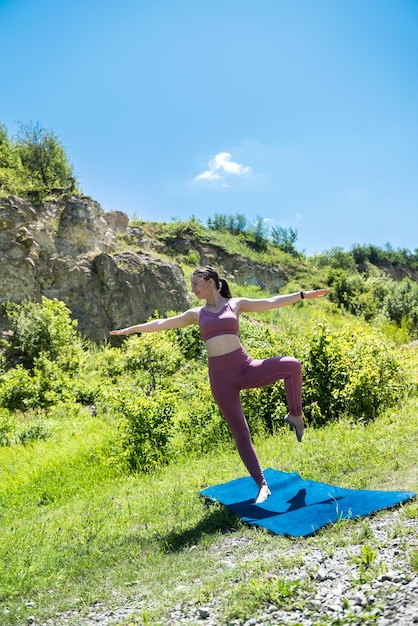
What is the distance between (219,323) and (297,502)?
5.94 feet

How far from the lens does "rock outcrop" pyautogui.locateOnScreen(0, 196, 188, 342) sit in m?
17.3

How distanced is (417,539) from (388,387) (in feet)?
18.4

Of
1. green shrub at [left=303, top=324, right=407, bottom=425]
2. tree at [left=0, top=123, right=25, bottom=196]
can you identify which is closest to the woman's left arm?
green shrub at [left=303, top=324, right=407, bottom=425]

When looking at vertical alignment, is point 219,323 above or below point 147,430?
above

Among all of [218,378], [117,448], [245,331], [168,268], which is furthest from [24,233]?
[218,378]

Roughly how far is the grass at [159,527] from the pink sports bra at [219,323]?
1.74 meters

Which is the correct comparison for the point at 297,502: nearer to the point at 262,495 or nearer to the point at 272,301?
the point at 262,495

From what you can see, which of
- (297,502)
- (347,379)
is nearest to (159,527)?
(297,502)

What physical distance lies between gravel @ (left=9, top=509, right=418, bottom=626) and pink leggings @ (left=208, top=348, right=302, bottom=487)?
1.20m

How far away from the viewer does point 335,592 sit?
279 cm

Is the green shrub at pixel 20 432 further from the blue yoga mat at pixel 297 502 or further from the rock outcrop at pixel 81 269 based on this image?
the rock outcrop at pixel 81 269

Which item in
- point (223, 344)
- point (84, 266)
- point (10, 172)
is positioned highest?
point (10, 172)

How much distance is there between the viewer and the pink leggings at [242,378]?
190 inches

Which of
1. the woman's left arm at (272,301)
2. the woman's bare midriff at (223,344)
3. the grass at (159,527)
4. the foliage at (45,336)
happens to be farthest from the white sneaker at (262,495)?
the foliage at (45,336)
